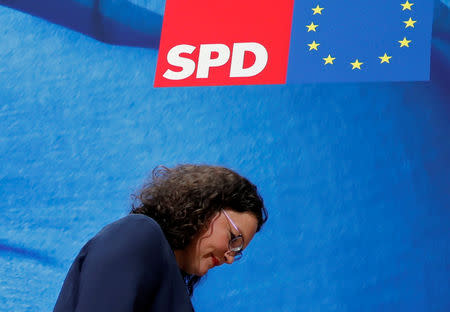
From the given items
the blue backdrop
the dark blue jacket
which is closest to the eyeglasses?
the dark blue jacket

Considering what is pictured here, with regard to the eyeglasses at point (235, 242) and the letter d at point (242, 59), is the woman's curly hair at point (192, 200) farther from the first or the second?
the letter d at point (242, 59)

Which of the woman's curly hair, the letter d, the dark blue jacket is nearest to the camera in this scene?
the dark blue jacket

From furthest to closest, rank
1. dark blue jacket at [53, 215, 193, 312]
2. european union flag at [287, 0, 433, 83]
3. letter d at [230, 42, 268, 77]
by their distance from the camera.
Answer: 1. letter d at [230, 42, 268, 77]
2. european union flag at [287, 0, 433, 83]
3. dark blue jacket at [53, 215, 193, 312]

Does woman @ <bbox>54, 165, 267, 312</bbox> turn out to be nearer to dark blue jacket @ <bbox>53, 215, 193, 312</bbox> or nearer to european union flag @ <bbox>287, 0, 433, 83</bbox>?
dark blue jacket @ <bbox>53, 215, 193, 312</bbox>

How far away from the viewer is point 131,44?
235cm

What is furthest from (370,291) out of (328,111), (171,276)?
(171,276)

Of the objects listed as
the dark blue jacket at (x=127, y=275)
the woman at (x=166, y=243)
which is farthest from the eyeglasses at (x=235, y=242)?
the dark blue jacket at (x=127, y=275)

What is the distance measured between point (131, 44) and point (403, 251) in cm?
119

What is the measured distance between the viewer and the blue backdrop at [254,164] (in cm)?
190

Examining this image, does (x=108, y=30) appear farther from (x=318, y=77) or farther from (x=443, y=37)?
(x=443, y=37)

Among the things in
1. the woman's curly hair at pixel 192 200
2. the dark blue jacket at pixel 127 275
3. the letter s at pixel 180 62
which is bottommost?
the dark blue jacket at pixel 127 275

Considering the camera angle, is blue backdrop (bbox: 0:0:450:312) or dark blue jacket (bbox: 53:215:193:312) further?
blue backdrop (bbox: 0:0:450:312)

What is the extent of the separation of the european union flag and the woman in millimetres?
927

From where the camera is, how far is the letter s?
2.27 metres
